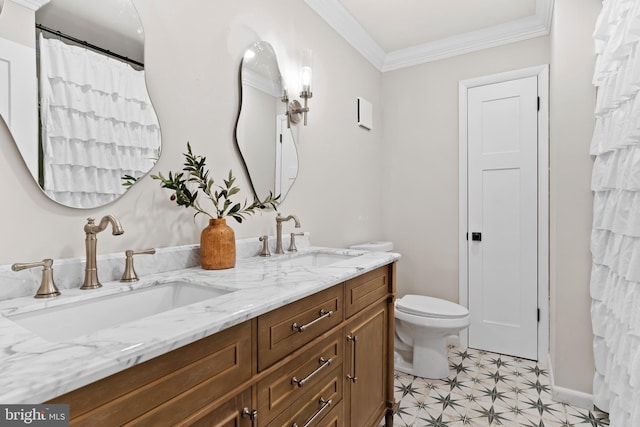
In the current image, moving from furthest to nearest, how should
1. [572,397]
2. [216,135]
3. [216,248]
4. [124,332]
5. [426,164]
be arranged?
Result: [426,164]
[572,397]
[216,135]
[216,248]
[124,332]

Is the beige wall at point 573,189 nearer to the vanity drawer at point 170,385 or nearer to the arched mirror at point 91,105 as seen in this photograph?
the vanity drawer at point 170,385

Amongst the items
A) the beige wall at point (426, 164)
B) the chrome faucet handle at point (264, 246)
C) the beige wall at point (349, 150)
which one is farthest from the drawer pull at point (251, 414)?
the beige wall at point (426, 164)

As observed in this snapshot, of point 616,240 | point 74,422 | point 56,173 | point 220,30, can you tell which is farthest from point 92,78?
point 616,240

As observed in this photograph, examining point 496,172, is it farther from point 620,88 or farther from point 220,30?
point 220,30

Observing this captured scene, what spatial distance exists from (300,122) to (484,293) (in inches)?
77.4

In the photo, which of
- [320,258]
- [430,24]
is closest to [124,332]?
[320,258]

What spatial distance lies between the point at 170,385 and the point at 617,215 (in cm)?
181

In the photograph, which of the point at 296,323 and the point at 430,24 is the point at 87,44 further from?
the point at 430,24

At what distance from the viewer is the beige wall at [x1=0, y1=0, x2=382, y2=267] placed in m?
1.07

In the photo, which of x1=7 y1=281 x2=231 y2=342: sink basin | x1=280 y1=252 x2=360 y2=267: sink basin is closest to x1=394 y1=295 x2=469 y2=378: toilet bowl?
x1=280 y1=252 x2=360 y2=267: sink basin

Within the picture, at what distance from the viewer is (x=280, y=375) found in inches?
40.8

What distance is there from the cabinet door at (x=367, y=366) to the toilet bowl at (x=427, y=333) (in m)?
0.63

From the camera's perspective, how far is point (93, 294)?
Result: 3.32ft

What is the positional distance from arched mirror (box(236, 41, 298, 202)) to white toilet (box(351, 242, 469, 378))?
120 centimetres
